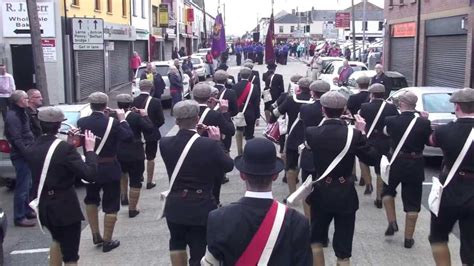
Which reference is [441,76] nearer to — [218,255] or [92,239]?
[92,239]

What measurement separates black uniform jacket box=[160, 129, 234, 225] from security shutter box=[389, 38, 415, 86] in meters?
25.0

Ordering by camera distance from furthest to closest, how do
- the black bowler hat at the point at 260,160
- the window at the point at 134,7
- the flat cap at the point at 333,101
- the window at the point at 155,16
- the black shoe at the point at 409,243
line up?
the window at the point at 155,16 < the window at the point at 134,7 < the black shoe at the point at 409,243 < the flat cap at the point at 333,101 < the black bowler hat at the point at 260,160

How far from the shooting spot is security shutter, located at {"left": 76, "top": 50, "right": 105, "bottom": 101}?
24.2 metres

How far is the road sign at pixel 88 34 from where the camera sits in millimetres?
18234

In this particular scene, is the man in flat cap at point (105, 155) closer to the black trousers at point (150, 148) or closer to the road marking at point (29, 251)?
the road marking at point (29, 251)

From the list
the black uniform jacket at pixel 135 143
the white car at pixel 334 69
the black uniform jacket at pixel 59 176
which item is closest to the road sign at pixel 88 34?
the white car at pixel 334 69

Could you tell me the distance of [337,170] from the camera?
5504 millimetres

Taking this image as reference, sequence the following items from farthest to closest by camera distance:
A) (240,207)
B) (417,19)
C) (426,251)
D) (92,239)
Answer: (417,19), (92,239), (426,251), (240,207)

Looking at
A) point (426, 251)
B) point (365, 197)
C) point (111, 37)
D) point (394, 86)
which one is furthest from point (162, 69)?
point (426, 251)

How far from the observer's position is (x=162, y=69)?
24.2 meters

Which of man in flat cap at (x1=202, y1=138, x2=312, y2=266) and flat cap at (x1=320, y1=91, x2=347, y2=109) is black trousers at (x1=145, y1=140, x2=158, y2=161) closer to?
flat cap at (x1=320, y1=91, x2=347, y2=109)

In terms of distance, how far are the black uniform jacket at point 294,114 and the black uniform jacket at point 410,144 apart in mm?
2104

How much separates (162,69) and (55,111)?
18825 millimetres

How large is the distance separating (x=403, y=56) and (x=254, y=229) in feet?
94.9
